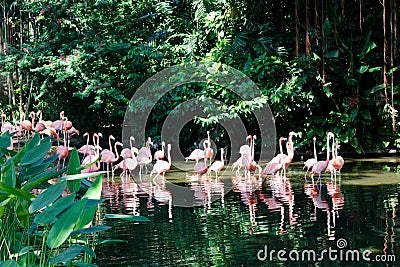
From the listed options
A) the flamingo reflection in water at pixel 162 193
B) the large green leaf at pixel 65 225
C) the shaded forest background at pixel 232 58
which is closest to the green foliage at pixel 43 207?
the large green leaf at pixel 65 225

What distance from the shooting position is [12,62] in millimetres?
12195

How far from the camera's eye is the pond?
4.22 m

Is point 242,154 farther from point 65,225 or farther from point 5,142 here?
point 65,225

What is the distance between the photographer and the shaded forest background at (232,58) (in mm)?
10758

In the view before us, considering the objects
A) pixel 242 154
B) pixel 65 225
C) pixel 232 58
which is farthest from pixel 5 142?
pixel 232 58

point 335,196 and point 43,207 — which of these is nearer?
point 43,207

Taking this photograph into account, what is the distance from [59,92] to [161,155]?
4172 millimetres

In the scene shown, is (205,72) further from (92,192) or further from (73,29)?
(92,192)

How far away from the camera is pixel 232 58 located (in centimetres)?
1124

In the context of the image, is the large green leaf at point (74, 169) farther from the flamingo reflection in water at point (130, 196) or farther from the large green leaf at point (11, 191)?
the flamingo reflection in water at point (130, 196)

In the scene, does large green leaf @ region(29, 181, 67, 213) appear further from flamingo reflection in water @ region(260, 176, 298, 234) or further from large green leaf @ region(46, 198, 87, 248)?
flamingo reflection in water @ region(260, 176, 298, 234)

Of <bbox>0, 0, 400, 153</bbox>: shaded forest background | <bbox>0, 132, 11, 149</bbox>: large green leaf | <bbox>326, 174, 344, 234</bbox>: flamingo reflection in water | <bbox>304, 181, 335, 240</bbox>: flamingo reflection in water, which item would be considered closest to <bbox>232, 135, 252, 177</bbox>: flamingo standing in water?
<bbox>304, 181, 335, 240</bbox>: flamingo reflection in water

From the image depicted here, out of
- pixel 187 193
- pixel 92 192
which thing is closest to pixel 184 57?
pixel 187 193

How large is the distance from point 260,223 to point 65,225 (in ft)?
11.7
